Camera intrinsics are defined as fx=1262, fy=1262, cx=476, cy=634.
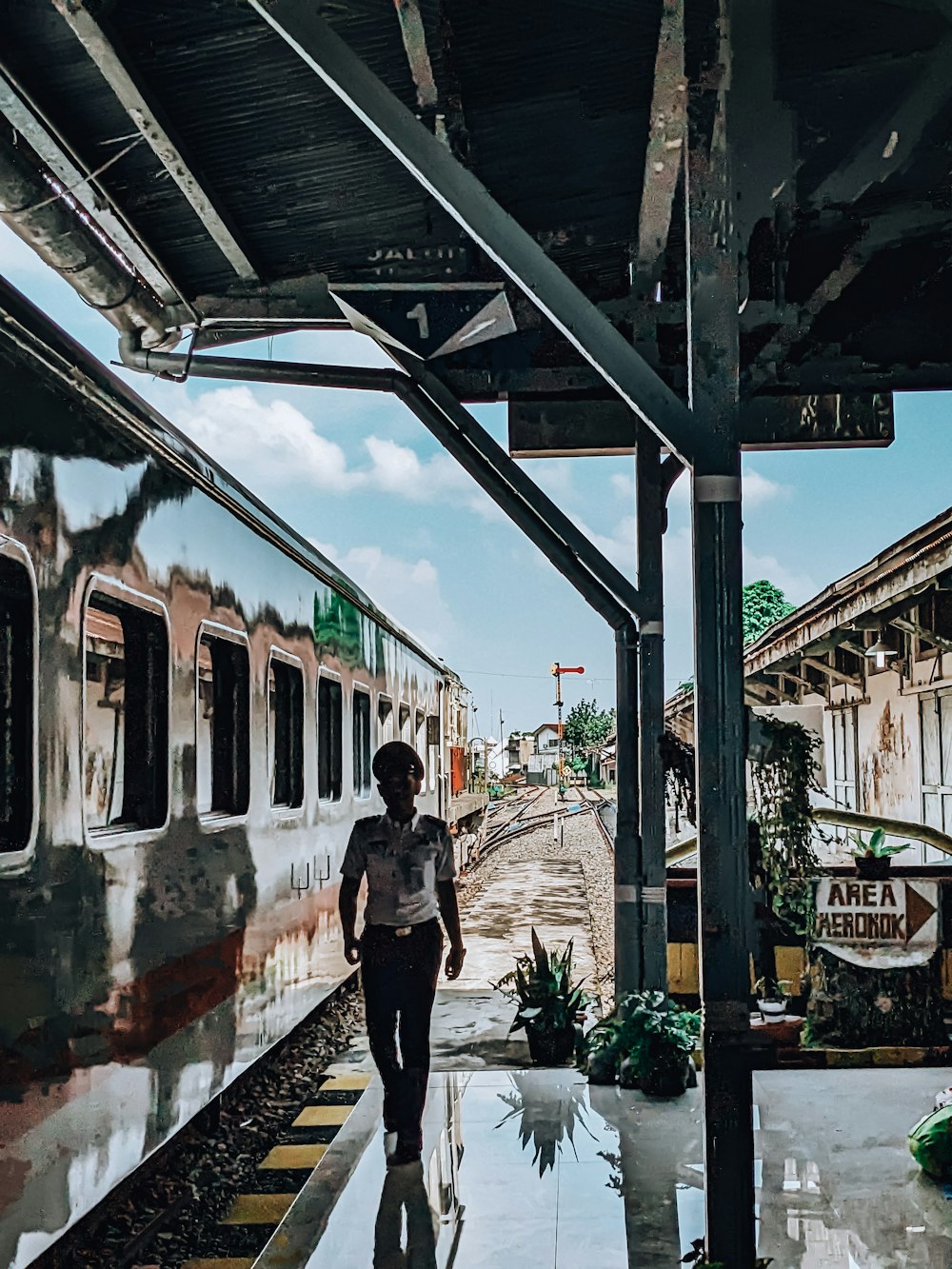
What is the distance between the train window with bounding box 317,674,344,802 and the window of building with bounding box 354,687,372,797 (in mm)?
728

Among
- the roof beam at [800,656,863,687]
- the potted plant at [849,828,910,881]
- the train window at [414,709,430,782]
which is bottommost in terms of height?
the potted plant at [849,828,910,881]

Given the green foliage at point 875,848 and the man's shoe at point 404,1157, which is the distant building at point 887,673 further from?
the man's shoe at point 404,1157

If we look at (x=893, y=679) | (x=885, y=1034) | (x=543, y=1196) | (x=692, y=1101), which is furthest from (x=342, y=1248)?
(x=893, y=679)

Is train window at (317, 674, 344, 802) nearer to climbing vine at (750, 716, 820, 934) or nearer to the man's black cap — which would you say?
the man's black cap

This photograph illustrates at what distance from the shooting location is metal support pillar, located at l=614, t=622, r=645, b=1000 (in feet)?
21.9

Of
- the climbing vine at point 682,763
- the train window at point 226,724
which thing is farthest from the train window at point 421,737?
the climbing vine at point 682,763

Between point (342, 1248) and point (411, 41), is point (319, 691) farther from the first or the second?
point (411, 41)

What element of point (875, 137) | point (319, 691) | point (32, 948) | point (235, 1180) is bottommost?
point (235, 1180)

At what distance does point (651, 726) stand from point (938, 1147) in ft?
8.66

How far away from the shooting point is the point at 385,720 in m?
10.3

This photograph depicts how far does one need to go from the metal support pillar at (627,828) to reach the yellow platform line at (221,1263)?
2.72 m

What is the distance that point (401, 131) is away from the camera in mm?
3359

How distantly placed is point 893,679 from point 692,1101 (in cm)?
789

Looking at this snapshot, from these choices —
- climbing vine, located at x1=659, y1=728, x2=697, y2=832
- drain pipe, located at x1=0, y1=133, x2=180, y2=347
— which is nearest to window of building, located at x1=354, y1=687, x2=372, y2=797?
drain pipe, located at x1=0, y1=133, x2=180, y2=347
